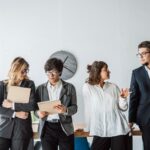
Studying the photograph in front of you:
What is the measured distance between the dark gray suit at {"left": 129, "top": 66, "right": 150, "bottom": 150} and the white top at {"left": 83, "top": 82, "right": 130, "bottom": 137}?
10cm

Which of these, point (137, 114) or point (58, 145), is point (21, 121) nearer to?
point (58, 145)

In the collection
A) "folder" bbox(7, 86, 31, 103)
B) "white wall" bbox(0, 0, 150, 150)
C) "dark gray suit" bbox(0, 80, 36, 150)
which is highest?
"white wall" bbox(0, 0, 150, 150)

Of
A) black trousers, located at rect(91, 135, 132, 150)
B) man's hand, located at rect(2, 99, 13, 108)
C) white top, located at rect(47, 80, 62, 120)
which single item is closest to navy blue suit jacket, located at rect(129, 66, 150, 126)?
black trousers, located at rect(91, 135, 132, 150)

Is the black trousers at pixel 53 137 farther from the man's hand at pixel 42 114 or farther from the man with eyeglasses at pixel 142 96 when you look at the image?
the man with eyeglasses at pixel 142 96

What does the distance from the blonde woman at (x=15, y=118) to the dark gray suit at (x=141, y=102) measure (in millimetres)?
917

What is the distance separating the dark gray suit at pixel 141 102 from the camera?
2723mm

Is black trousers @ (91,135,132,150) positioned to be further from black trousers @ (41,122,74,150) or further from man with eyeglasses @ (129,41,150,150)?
black trousers @ (41,122,74,150)

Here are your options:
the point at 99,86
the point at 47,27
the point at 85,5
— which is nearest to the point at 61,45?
the point at 47,27

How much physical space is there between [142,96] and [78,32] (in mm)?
2588

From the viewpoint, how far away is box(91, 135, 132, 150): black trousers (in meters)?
2.75

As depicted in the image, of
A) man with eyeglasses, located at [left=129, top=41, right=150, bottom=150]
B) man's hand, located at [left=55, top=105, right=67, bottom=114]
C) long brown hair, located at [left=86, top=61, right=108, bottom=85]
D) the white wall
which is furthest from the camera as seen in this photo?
the white wall

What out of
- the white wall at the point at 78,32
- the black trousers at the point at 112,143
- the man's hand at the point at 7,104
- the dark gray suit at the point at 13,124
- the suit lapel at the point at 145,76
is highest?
the white wall at the point at 78,32

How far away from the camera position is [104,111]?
2.78 m

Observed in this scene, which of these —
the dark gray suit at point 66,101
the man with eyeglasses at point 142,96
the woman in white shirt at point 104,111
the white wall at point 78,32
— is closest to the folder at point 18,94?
the dark gray suit at point 66,101
